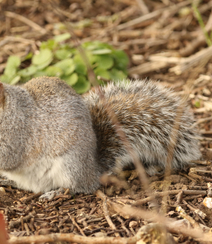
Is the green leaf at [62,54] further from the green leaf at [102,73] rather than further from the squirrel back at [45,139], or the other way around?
the squirrel back at [45,139]

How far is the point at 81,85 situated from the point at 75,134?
167cm

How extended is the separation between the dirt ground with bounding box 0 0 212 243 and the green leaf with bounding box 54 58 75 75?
2.97 feet

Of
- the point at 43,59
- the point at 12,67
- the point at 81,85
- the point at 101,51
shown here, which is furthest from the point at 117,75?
the point at 12,67

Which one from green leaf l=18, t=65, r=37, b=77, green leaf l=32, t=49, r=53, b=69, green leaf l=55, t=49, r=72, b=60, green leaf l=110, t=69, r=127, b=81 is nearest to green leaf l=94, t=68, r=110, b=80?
green leaf l=110, t=69, r=127, b=81

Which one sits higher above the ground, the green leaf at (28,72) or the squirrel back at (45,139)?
the green leaf at (28,72)

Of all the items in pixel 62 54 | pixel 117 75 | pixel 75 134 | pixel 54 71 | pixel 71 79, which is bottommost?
pixel 75 134

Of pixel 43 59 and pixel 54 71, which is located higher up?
pixel 43 59

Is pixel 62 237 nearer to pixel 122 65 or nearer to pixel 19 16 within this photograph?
pixel 122 65

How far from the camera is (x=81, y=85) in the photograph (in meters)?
4.45

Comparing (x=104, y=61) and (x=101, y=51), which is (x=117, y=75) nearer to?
(x=104, y=61)

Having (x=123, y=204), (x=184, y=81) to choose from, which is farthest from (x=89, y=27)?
(x=123, y=204)

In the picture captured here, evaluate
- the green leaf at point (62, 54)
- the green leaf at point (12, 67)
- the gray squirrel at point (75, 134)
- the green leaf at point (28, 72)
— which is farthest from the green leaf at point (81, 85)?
the gray squirrel at point (75, 134)

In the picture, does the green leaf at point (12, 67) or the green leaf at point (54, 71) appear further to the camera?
the green leaf at point (12, 67)

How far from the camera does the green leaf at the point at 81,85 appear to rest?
4398 millimetres
